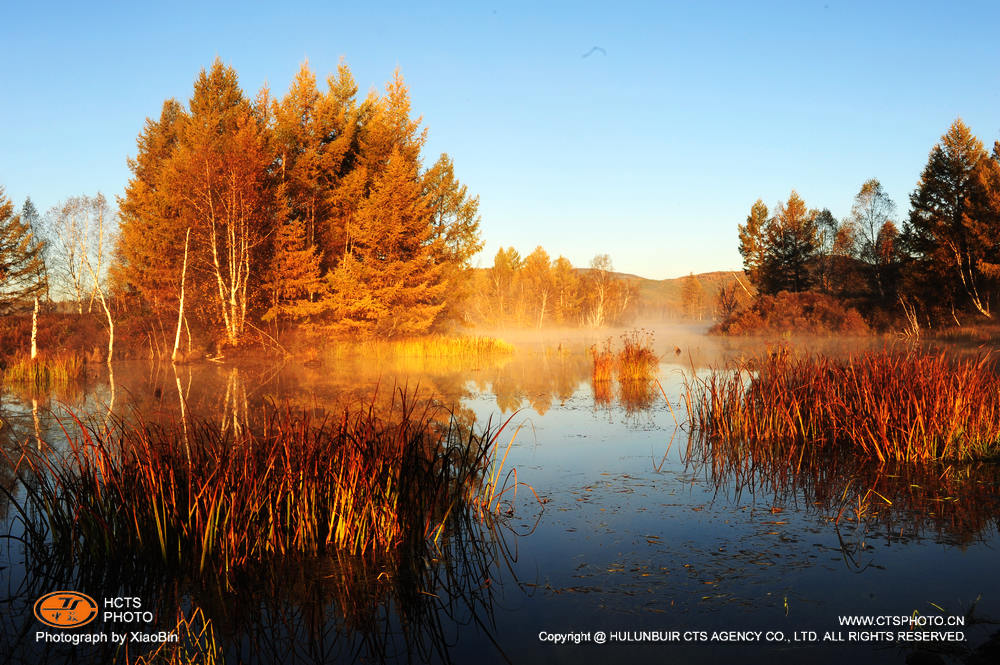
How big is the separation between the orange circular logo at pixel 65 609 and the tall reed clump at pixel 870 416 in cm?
727

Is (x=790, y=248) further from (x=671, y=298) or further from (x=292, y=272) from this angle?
(x=671, y=298)

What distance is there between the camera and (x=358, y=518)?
16.3ft

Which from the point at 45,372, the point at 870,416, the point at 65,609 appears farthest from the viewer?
the point at 45,372

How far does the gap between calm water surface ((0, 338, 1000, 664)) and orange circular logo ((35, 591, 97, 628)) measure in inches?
3.6

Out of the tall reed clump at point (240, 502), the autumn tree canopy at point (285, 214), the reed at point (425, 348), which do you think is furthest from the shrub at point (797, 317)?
the tall reed clump at point (240, 502)

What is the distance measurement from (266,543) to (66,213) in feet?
84.3

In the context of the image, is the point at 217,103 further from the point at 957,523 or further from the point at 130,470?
the point at 957,523

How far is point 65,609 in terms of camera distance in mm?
4016

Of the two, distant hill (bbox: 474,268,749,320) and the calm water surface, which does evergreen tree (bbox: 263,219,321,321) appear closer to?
the calm water surface

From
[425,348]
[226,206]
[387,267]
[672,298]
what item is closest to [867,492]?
[425,348]

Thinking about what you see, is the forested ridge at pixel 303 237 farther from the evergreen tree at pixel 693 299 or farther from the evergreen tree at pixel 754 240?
the evergreen tree at pixel 693 299

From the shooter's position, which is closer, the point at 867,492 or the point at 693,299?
the point at 867,492

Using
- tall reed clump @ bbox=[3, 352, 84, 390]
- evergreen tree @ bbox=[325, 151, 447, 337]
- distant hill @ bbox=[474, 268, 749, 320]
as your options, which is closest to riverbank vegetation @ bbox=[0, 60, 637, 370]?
evergreen tree @ bbox=[325, 151, 447, 337]

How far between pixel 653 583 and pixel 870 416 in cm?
525
